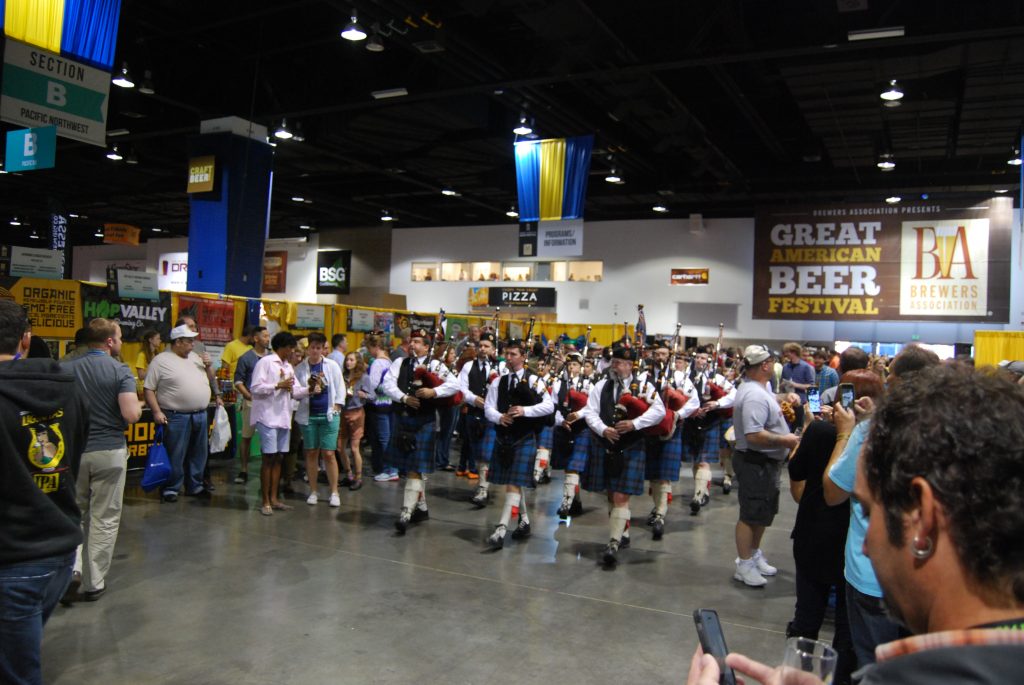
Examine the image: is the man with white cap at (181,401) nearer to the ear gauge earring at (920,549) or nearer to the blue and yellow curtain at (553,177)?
the blue and yellow curtain at (553,177)

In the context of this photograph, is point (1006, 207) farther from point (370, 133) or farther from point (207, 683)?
point (207, 683)

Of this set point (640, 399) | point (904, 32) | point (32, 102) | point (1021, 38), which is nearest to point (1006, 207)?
point (1021, 38)

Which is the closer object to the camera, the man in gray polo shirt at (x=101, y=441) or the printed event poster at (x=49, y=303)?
the man in gray polo shirt at (x=101, y=441)

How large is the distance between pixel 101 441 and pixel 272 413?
8.47 ft

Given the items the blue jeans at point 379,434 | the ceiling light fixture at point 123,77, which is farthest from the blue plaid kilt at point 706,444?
the ceiling light fixture at point 123,77

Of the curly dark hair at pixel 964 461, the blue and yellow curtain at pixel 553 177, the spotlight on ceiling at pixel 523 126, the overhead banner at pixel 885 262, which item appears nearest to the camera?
the curly dark hair at pixel 964 461

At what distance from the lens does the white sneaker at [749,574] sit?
208 inches

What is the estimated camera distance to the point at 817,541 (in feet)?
10.8

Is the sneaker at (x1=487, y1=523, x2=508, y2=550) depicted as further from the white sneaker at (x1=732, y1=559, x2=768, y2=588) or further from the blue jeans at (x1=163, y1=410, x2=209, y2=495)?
the blue jeans at (x1=163, y1=410, x2=209, y2=495)

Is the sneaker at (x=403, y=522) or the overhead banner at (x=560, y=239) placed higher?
the overhead banner at (x=560, y=239)

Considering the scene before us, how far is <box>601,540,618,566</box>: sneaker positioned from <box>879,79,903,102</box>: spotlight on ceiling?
7.71 meters

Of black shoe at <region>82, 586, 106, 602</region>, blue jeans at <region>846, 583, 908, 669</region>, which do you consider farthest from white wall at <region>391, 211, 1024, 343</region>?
black shoe at <region>82, 586, 106, 602</region>

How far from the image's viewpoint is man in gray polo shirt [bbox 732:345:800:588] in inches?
197

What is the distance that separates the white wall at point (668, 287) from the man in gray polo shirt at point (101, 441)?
15.7 metres
